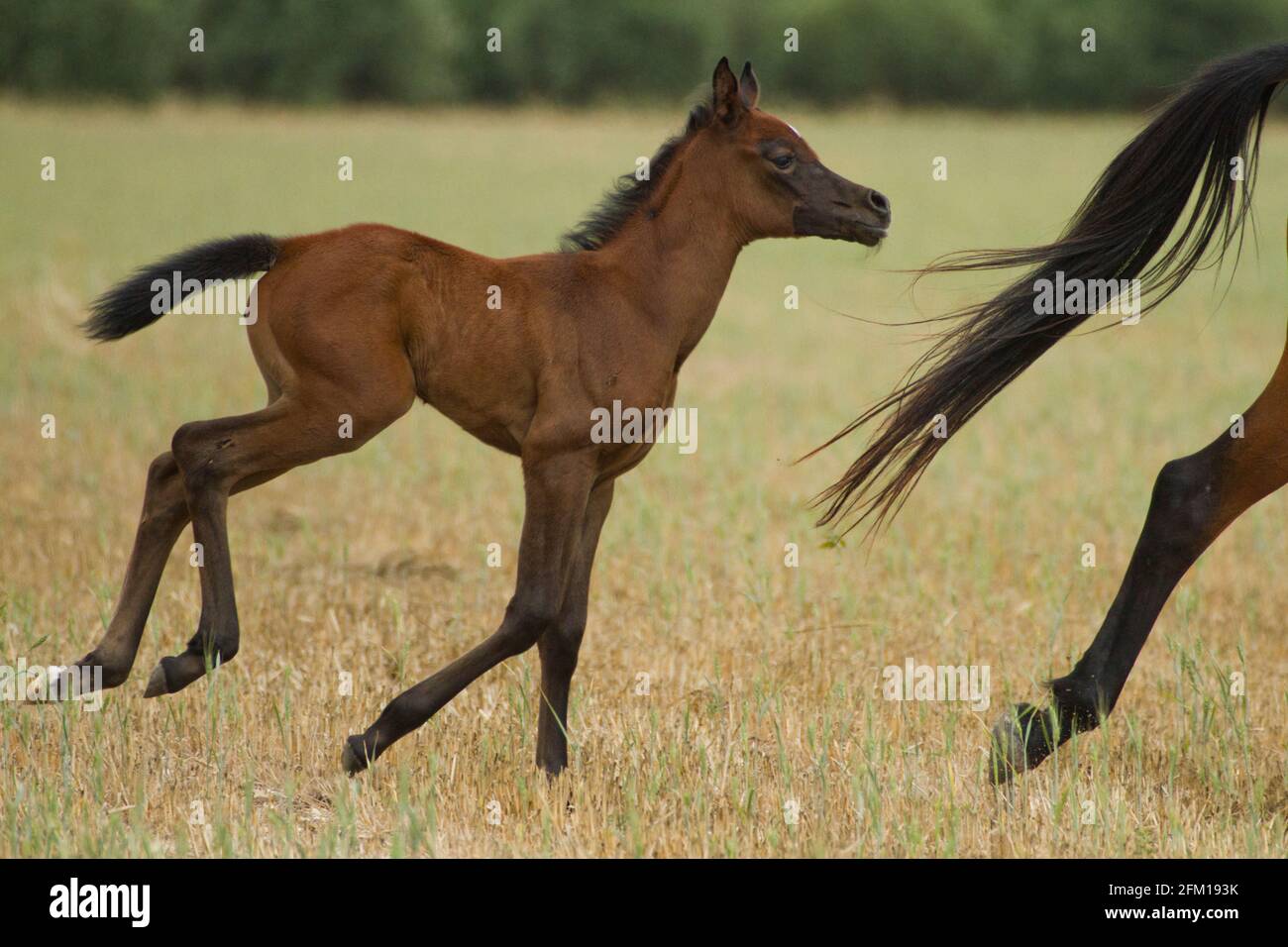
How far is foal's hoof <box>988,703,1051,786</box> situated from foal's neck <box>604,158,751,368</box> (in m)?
1.64

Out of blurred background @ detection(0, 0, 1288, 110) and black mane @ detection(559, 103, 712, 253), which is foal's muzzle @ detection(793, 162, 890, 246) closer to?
black mane @ detection(559, 103, 712, 253)

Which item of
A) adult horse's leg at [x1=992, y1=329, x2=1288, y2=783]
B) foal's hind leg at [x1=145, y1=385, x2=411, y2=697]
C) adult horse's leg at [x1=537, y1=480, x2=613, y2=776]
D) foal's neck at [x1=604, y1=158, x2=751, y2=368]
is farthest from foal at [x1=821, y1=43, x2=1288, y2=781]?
foal's hind leg at [x1=145, y1=385, x2=411, y2=697]

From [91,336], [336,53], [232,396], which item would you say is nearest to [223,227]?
[232,396]

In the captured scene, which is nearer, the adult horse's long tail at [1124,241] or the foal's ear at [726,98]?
the foal's ear at [726,98]

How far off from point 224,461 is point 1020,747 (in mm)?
2665

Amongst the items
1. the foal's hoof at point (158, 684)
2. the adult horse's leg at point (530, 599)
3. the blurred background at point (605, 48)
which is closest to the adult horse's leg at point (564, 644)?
the adult horse's leg at point (530, 599)

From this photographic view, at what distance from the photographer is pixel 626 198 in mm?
4855

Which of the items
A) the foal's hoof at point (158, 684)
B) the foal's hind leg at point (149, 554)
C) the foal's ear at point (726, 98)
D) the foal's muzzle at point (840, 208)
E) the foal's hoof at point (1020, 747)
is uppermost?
the foal's ear at point (726, 98)

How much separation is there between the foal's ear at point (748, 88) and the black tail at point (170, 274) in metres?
1.58

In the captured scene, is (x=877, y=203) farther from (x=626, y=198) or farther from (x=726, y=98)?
(x=626, y=198)

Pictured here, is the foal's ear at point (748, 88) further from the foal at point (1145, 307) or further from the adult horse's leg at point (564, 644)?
the adult horse's leg at point (564, 644)

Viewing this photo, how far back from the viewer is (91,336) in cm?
455

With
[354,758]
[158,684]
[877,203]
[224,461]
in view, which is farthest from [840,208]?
[158,684]

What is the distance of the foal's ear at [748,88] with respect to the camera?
471 cm
